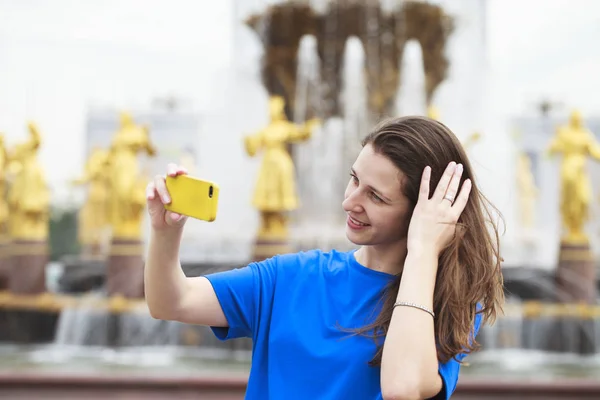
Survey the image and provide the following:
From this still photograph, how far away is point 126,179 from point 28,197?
4.87 feet

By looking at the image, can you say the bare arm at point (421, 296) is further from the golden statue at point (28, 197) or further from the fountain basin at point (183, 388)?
the golden statue at point (28, 197)

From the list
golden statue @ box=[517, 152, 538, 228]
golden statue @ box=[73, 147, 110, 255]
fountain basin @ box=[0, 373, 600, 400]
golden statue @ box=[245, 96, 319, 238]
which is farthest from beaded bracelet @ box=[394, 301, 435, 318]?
golden statue @ box=[517, 152, 538, 228]

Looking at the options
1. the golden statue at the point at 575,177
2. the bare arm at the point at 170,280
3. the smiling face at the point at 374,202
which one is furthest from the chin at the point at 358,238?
the golden statue at the point at 575,177

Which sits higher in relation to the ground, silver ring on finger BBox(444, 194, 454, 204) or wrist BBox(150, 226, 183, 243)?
silver ring on finger BBox(444, 194, 454, 204)

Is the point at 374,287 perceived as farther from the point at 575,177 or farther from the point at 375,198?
the point at 575,177

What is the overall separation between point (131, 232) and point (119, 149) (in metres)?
1.05

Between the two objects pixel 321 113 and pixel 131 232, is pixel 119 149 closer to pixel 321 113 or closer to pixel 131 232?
pixel 131 232

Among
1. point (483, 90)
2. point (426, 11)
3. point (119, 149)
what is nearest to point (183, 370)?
point (119, 149)

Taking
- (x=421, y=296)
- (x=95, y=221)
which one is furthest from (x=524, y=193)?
(x=421, y=296)

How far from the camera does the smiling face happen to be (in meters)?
1.46

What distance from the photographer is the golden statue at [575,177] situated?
10.0 m

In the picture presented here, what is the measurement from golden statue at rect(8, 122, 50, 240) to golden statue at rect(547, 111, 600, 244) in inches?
262

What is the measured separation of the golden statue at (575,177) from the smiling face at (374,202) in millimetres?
9115

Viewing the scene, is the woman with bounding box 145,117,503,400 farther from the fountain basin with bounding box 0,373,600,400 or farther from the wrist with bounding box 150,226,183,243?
the fountain basin with bounding box 0,373,600,400
